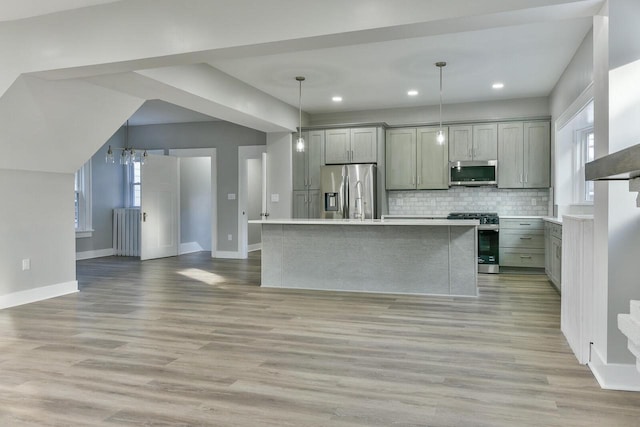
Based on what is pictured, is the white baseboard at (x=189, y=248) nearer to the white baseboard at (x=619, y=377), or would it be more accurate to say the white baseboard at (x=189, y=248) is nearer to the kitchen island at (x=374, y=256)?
the kitchen island at (x=374, y=256)

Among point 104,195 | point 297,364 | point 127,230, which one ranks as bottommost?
point 297,364

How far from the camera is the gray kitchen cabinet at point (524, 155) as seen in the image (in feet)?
23.7

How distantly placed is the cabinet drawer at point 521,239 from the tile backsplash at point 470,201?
28.0 inches

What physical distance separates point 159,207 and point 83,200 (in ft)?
4.54

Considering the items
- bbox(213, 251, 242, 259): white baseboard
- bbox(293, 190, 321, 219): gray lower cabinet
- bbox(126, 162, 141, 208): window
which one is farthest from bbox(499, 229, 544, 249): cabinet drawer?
bbox(126, 162, 141, 208): window

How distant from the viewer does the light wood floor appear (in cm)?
241

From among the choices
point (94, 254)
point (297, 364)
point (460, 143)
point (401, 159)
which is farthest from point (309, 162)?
point (297, 364)

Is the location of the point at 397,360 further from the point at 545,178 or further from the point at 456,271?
the point at 545,178

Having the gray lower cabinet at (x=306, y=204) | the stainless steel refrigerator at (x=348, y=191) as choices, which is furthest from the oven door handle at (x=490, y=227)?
→ the gray lower cabinet at (x=306, y=204)

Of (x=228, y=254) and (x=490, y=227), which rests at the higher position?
(x=490, y=227)

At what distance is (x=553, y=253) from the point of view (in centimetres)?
599

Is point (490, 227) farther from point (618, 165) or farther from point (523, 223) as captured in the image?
point (618, 165)

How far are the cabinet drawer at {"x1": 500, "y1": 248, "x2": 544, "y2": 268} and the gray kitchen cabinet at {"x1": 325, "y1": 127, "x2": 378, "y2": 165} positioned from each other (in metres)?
2.46

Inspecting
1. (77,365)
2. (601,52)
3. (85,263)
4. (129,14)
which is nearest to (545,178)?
(601,52)
